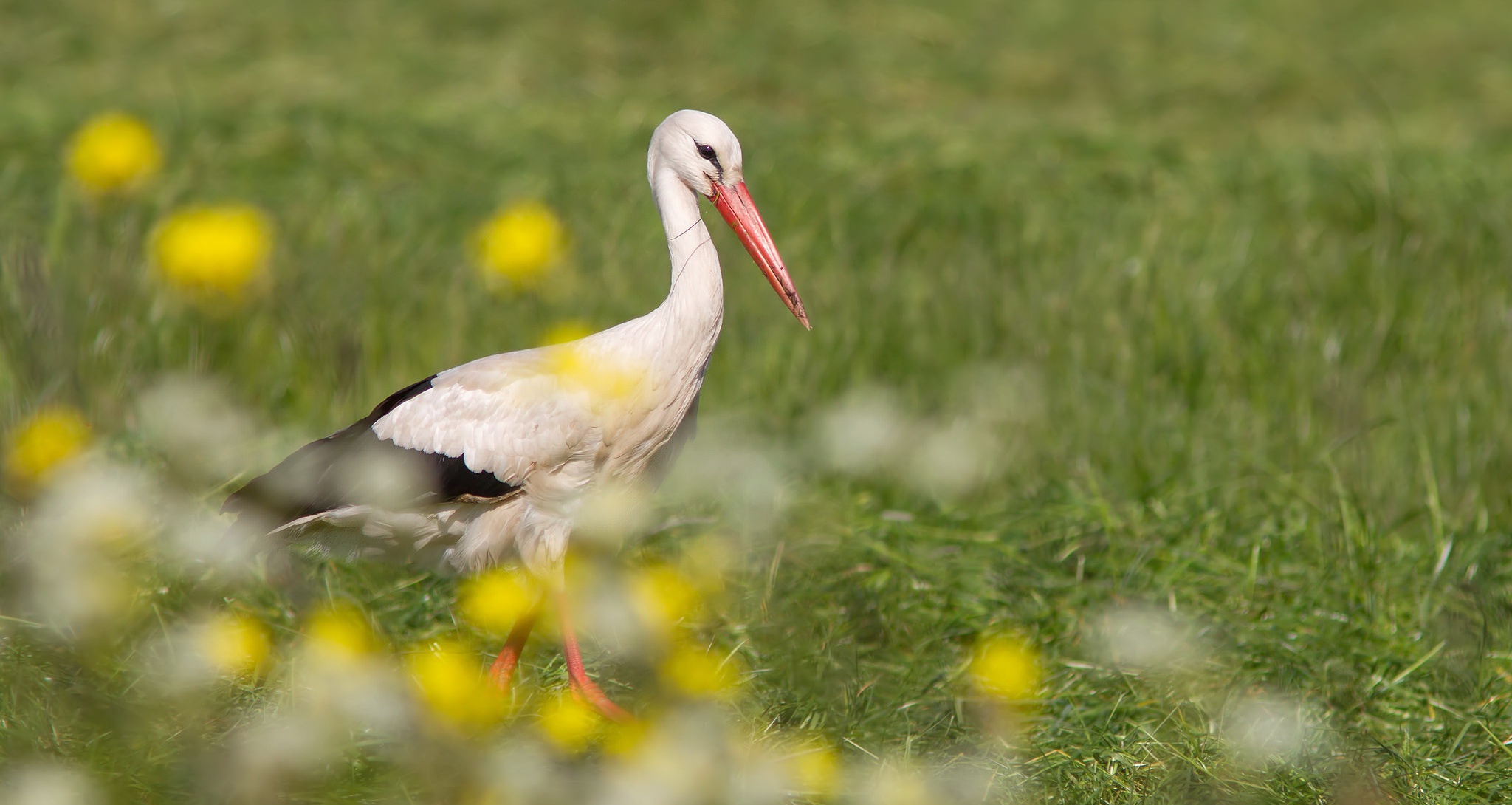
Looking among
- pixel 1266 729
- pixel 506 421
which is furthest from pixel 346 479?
pixel 1266 729

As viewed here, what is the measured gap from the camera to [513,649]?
2588 millimetres

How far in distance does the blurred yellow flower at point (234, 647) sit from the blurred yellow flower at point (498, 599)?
0.36 m

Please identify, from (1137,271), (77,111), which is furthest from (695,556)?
(77,111)

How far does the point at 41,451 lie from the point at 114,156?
2.55ft

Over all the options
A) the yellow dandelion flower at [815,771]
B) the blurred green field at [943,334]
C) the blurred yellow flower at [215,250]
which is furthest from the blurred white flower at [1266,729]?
the blurred yellow flower at [215,250]

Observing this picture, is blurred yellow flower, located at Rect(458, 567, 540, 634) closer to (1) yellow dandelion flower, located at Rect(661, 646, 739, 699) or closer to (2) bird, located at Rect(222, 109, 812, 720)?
(2) bird, located at Rect(222, 109, 812, 720)

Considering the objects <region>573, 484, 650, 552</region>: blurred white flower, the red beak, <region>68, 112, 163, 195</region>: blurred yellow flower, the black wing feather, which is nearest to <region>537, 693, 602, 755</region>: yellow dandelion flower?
<region>573, 484, 650, 552</region>: blurred white flower

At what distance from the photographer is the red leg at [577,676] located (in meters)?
2.42

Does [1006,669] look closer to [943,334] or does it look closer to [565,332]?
[565,332]

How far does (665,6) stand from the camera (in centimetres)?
690

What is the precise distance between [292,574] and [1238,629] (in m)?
1.95

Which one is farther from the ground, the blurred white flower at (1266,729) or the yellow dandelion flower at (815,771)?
the yellow dandelion flower at (815,771)

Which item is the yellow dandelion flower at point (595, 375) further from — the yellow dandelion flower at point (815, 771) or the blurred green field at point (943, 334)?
the yellow dandelion flower at point (815, 771)

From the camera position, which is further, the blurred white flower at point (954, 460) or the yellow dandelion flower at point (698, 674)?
the blurred white flower at point (954, 460)
